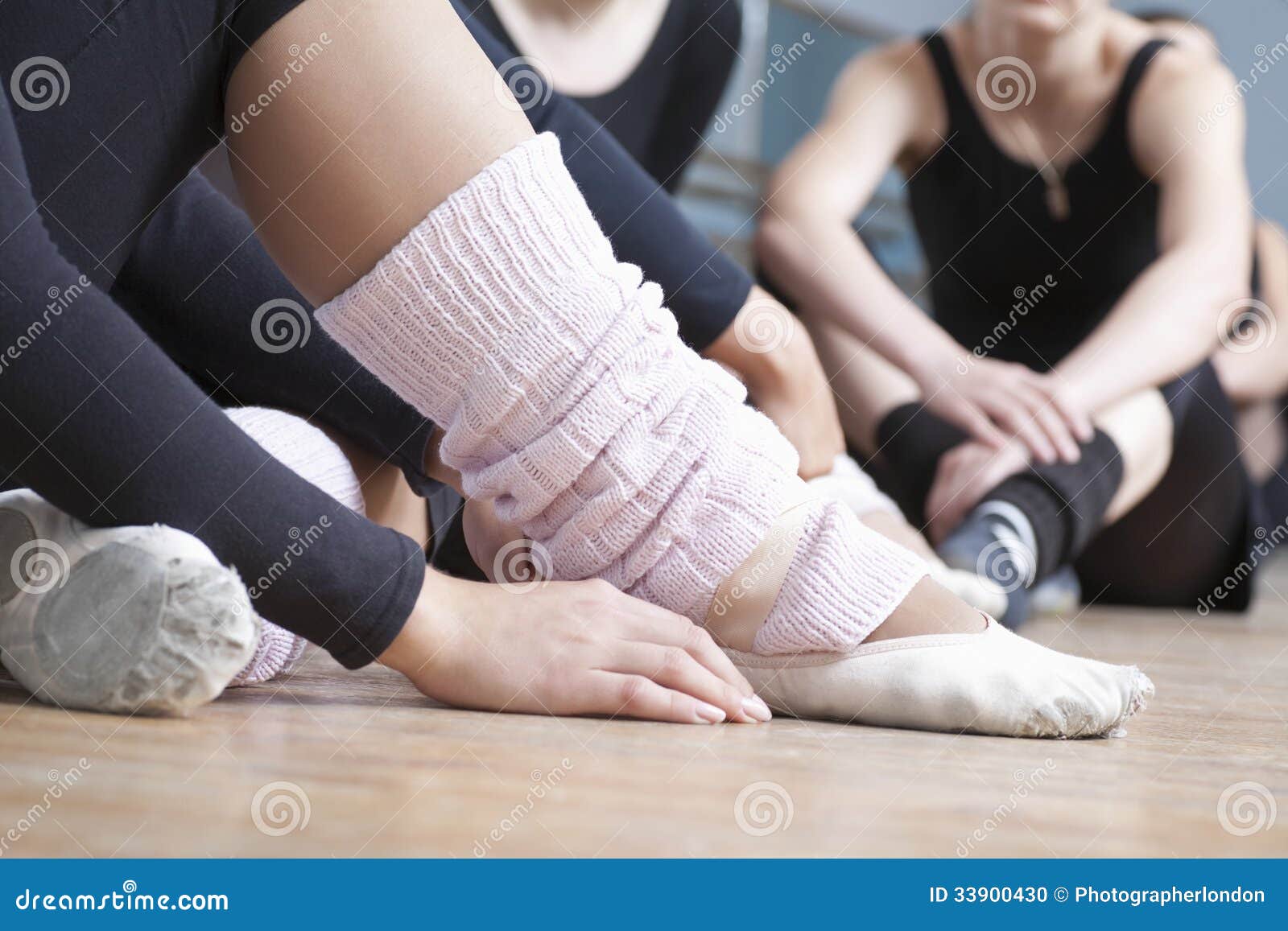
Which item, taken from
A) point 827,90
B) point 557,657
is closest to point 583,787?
point 557,657

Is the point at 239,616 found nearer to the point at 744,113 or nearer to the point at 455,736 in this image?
the point at 455,736

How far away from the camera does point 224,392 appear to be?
1021mm

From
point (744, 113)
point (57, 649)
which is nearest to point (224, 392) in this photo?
point (57, 649)

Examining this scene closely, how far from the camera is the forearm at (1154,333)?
5.03 ft

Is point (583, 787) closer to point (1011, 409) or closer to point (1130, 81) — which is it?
point (1011, 409)

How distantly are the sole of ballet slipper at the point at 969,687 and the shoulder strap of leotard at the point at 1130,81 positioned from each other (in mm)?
1284

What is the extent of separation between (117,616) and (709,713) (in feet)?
0.93

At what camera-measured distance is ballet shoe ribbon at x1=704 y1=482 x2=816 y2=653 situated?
70 centimetres

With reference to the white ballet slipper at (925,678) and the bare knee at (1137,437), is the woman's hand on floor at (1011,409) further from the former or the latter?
the white ballet slipper at (925,678)

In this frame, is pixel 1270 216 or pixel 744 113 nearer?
pixel 744 113

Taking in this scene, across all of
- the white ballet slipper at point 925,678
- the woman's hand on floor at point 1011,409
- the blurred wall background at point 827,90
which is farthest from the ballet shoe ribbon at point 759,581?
the blurred wall background at point 827,90

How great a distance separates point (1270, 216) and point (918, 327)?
333cm

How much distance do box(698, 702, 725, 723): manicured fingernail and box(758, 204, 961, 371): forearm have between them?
1.00 meters

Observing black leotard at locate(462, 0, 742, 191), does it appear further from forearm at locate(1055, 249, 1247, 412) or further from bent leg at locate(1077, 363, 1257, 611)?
bent leg at locate(1077, 363, 1257, 611)
